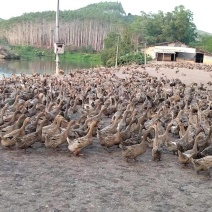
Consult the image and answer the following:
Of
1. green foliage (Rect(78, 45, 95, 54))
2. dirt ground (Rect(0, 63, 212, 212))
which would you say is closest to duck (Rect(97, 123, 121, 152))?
dirt ground (Rect(0, 63, 212, 212))

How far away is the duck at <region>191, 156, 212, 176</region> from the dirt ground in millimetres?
181

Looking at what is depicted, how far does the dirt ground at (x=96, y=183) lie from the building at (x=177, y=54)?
38.6 meters

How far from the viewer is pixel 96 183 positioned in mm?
6230

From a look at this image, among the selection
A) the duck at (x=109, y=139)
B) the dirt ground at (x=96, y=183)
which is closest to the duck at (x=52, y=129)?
the dirt ground at (x=96, y=183)

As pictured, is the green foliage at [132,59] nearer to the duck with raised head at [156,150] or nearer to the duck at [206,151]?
the duck with raised head at [156,150]

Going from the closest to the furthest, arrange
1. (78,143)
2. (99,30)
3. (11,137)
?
(78,143)
(11,137)
(99,30)

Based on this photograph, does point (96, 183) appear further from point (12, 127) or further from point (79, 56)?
point (79, 56)

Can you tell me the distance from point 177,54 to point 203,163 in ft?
141

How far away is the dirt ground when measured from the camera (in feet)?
17.9

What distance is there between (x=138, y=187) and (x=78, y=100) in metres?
6.35

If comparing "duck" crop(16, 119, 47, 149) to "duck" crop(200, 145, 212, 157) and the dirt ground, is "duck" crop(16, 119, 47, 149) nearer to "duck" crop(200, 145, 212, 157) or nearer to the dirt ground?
Answer: the dirt ground

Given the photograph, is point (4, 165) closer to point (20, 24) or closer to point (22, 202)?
point (22, 202)

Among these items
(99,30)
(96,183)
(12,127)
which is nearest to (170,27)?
(99,30)

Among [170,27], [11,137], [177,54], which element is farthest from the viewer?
[170,27]
